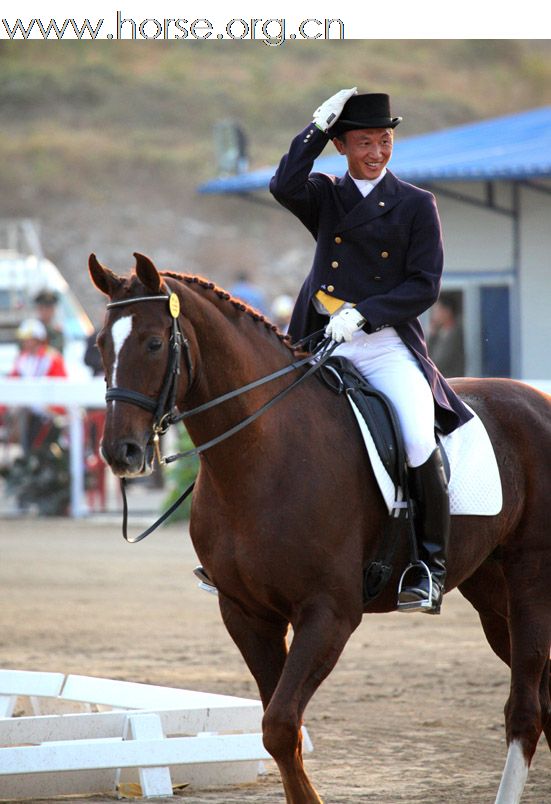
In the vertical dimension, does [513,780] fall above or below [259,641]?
below

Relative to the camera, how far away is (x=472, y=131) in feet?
64.8

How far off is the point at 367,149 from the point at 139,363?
141 cm

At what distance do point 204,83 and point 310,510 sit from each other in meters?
52.4

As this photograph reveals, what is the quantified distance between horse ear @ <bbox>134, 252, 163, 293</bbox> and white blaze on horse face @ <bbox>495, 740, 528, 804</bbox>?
2.30 meters

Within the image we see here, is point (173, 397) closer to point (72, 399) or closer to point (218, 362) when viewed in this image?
point (218, 362)

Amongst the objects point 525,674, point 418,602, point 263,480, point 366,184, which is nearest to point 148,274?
point 263,480

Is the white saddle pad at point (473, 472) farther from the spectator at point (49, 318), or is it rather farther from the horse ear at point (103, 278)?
the spectator at point (49, 318)


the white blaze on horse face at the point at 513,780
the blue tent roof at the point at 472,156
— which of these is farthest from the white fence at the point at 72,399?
the white blaze on horse face at the point at 513,780

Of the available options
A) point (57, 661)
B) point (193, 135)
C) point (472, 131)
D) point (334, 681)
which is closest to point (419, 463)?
point (334, 681)

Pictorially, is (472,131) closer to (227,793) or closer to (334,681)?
(334,681)

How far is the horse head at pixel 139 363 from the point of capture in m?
4.47

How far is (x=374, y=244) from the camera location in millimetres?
5363

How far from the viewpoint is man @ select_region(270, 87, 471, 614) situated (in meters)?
5.21

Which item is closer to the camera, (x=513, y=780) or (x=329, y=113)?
(x=329, y=113)
